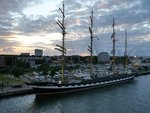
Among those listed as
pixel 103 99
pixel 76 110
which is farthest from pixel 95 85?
pixel 76 110

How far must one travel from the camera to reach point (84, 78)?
211 feet

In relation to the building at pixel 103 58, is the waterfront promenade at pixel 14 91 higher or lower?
lower

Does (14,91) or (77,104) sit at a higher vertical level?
(14,91)

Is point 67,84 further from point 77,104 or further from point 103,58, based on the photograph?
point 103,58

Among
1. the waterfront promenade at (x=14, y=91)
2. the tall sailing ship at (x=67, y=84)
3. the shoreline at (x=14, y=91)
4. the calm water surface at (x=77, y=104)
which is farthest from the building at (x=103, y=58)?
the shoreline at (x=14, y=91)

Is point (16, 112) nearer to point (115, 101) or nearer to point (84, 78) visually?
point (115, 101)

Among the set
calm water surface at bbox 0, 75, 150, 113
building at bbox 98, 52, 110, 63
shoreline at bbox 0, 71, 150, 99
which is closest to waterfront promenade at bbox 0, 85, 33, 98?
shoreline at bbox 0, 71, 150, 99

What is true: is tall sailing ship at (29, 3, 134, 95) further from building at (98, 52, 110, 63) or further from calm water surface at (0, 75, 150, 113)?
building at (98, 52, 110, 63)

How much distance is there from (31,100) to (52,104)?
3898 millimetres

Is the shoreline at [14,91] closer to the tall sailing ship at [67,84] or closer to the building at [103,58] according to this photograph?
the tall sailing ship at [67,84]

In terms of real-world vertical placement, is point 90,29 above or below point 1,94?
above

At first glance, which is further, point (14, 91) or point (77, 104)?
point (14, 91)

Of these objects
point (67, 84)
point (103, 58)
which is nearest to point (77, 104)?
point (67, 84)

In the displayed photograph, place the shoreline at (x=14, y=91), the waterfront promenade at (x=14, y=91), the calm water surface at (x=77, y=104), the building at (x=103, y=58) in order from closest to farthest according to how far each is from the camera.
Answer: the calm water surface at (x=77, y=104), the shoreline at (x=14, y=91), the waterfront promenade at (x=14, y=91), the building at (x=103, y=58)
